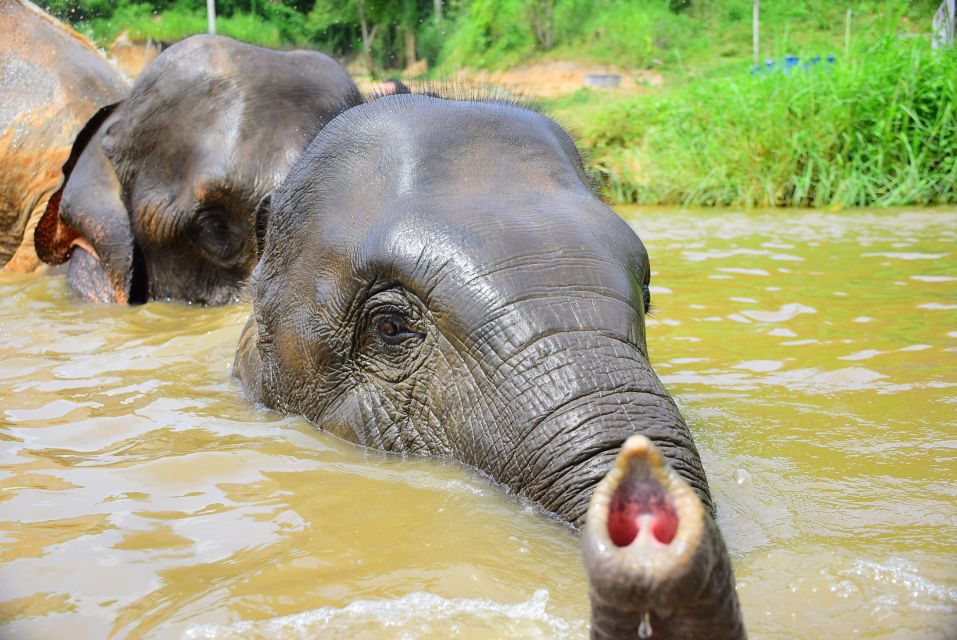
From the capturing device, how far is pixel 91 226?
20.3 ft

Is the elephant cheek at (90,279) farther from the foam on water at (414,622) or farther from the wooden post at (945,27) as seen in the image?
the wooden post at (945,27)

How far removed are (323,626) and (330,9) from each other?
41528mm

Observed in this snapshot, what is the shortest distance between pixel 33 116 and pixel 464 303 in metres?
5.54

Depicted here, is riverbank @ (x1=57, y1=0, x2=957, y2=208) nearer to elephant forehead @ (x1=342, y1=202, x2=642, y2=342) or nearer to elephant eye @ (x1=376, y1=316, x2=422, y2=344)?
elephant forehead @ (x1=342, y1=202, x2=642, y2=342)

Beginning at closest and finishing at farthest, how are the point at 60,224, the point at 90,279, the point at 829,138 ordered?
the point at 90,279
the point at 60,224
the point at 829,138

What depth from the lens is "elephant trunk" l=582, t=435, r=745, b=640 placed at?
1.41 meters

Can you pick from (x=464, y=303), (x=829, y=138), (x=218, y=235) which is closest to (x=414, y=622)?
(x=464, y=303)

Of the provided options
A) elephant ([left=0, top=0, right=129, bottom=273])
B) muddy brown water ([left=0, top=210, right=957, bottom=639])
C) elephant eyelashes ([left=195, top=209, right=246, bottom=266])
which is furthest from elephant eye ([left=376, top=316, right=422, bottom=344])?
elephant ([left=0, top=0, right=129, bottom=273])

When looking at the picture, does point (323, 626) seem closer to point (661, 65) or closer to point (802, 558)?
point (802, 558)

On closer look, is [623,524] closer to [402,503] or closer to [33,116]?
[402,503]

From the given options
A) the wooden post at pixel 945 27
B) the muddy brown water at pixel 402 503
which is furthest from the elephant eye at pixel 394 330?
the wooden post at pixel 945 27

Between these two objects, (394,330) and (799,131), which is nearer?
(394,330)

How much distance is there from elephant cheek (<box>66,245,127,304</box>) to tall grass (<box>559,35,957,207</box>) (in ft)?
18.0

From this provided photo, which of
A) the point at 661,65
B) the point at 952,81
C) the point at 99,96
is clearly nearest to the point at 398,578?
the point at 99,96
